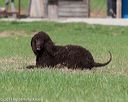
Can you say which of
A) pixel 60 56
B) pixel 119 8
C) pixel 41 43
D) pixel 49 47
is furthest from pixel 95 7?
pixel 41 43

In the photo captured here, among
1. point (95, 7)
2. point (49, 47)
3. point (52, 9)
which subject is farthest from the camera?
point (95, 7)

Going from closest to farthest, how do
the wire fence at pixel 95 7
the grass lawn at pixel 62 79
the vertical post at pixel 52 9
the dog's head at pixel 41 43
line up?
1. the grass lawn at pixel 62 79
2. the dog's head at pixel 41 43
3. the vertical post at pixel 52 9
4. the wire fence at pixel 95 7

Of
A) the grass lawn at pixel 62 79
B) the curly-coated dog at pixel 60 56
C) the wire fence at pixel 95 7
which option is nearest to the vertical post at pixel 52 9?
the wire fence at pixel 95 7

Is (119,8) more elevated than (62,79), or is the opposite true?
(62,79)

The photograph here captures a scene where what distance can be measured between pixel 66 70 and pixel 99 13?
36.2 meters

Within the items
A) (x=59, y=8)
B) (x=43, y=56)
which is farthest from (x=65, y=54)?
(x=59, y=8)

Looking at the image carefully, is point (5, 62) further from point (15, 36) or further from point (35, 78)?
point (15, 36)

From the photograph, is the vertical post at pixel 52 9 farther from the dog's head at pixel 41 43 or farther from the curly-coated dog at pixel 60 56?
the dog's head at pixel 41 43

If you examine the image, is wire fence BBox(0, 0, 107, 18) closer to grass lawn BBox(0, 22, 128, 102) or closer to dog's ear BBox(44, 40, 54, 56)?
grass lawn BBox(0, 22, 128, 102)

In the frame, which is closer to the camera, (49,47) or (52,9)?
(49,47)

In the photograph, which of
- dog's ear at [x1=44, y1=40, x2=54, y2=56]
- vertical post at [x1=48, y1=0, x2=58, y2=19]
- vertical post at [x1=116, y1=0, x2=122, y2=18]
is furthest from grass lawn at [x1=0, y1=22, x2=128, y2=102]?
vertical post at [x1=48, y1=0, x2=58, y2=19]

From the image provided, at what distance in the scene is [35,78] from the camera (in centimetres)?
1107

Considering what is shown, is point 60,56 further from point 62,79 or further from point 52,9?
point 52,9

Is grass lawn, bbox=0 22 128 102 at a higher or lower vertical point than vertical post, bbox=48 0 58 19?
higher
